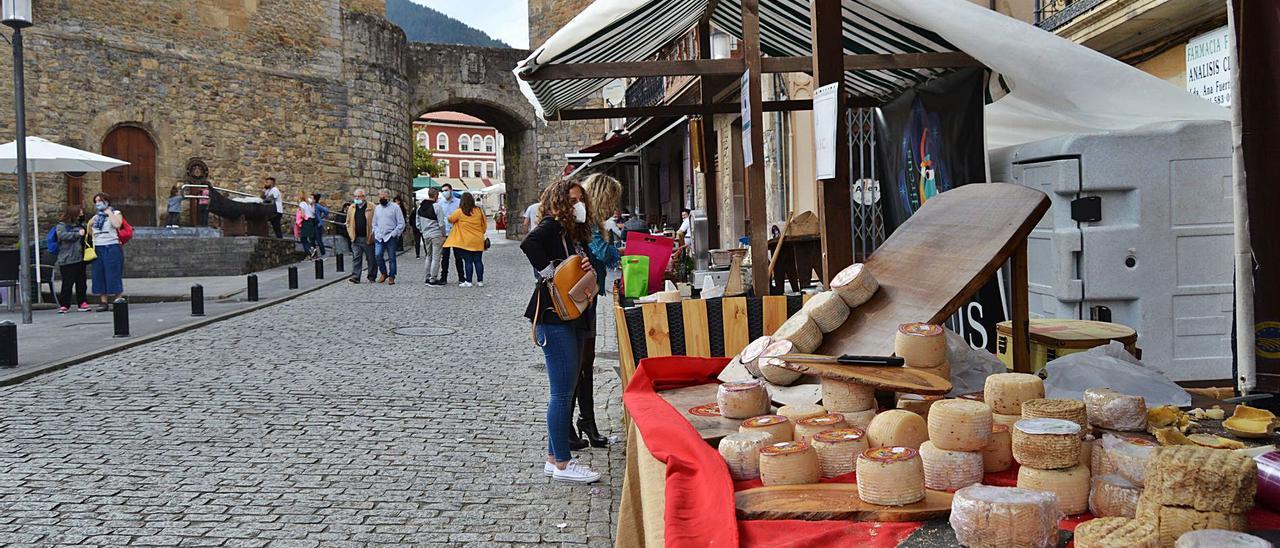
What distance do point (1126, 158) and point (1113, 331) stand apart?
3.16 ft

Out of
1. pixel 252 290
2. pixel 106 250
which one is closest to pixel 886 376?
pixel 252 290

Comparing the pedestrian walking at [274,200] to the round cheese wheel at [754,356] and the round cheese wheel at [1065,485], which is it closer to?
the round cheese wheel at [754,356]

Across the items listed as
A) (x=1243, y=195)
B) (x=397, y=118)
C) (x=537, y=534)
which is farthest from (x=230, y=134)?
(x=1243, y=195)

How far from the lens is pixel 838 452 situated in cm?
193

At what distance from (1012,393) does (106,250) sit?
1251 cm

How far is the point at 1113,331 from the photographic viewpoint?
3.20m

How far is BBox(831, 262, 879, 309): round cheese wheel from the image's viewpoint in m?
2.94

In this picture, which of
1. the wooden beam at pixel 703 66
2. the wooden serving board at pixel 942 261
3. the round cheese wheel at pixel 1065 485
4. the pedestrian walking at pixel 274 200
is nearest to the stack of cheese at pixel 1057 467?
the round cheese wheel at pixel 1065 485

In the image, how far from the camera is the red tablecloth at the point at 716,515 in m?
1.62

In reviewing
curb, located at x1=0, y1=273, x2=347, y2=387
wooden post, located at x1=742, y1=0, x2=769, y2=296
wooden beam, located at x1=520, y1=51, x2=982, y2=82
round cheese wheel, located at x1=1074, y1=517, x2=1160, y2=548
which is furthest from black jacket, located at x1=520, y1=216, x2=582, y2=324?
curb, located at x1=0, y1=273, x2=347, y2=387

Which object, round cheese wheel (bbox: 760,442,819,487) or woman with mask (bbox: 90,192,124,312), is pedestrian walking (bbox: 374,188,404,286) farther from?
round cheese wheel (bbox: 760,442,819,487)

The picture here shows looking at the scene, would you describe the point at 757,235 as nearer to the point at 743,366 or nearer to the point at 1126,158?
the point at 1126,158

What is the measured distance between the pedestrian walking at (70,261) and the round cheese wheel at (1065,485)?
510 inches

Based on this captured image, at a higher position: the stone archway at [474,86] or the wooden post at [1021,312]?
the stone archway at [474,86]
